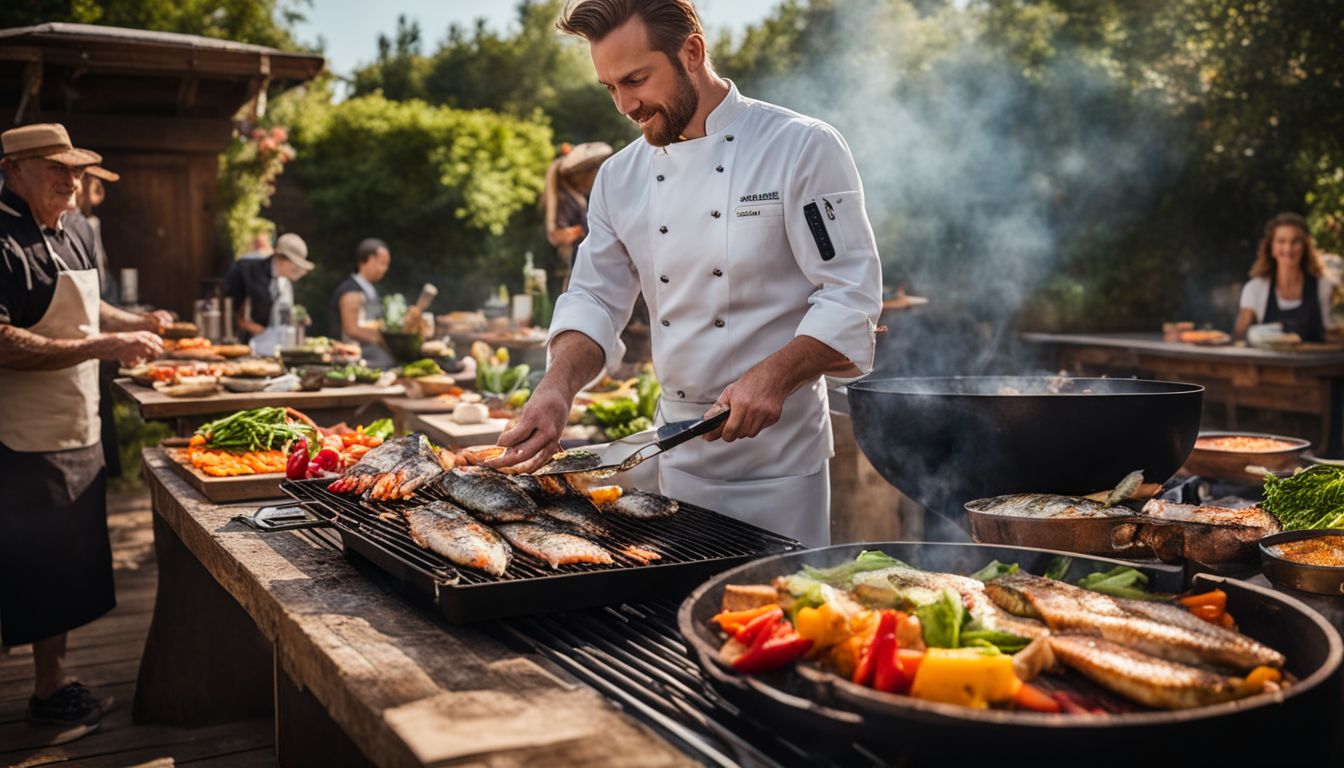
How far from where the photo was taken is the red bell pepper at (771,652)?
55.1 inches

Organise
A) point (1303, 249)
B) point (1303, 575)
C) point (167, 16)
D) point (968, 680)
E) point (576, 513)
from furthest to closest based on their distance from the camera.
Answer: point (167, 16) → point (1303, 249) → point (576, 513) → point (1303, 575) → point (968, 680)

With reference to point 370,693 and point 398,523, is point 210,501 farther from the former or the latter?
point 370,693

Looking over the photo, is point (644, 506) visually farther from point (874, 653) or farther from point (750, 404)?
point (874, 653)

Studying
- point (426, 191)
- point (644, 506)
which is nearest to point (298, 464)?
point (644, 506)

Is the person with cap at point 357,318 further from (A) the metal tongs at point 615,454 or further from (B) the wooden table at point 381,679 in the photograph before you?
(A) the metal tongs at point 615,454

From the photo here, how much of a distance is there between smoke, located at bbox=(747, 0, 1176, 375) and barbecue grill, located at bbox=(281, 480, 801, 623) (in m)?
12.2

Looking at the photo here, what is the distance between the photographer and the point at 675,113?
8.89ft

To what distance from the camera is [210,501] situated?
131 inches

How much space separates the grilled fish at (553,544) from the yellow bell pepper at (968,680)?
2.69 ft

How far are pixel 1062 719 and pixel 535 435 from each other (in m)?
1.61

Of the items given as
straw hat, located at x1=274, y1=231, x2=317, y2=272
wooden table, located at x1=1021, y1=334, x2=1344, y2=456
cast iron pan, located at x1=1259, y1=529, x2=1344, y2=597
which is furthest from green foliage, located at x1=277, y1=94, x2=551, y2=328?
cast iron pan, located at x1=1259, y1=529, x2=1344, y2=597

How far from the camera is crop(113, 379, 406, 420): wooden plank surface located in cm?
546

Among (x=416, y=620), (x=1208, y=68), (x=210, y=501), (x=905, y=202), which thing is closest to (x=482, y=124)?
(x=905, y=202)

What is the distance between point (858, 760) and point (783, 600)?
0.99 feet
